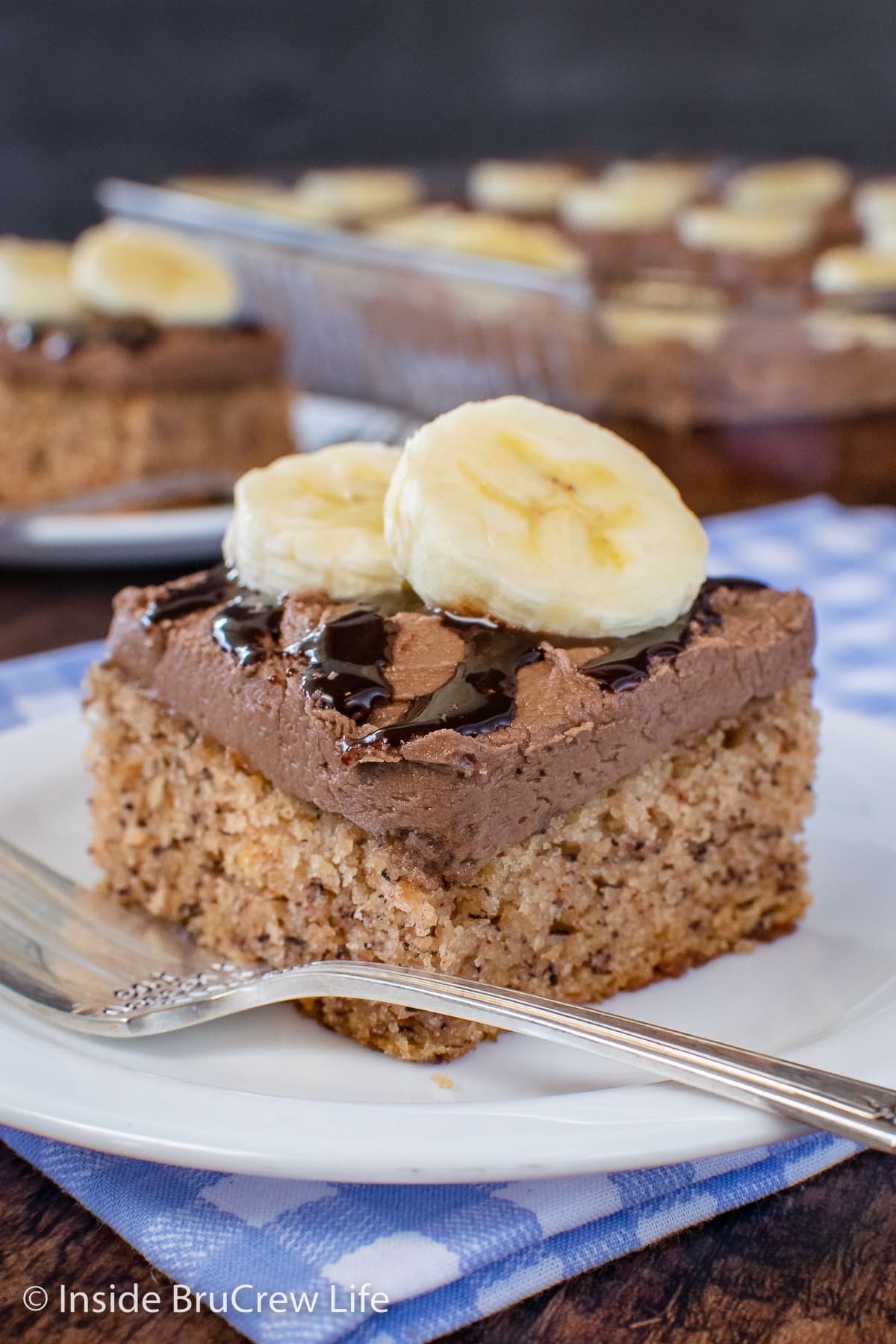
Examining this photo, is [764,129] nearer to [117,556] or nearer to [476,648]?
[117,556]

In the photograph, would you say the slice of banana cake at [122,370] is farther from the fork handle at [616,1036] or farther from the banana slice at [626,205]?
the fork handle at [616,1036]

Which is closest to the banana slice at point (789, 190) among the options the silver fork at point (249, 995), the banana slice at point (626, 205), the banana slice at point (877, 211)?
the banana slice at point (877, 211)

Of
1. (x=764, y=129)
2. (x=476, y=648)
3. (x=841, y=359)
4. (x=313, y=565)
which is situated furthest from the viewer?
(x=764, y=129)

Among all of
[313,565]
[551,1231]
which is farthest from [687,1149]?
[313,565]

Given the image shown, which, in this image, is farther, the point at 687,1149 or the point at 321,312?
the point at 321,312

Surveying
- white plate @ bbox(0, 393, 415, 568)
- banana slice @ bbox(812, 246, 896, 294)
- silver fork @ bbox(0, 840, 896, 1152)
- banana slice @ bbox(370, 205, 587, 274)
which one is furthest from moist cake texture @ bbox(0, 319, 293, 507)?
silver fork @ bbox(0, 840, 896, 1152)

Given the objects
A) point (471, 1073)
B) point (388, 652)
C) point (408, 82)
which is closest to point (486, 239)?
point (408, 82)
